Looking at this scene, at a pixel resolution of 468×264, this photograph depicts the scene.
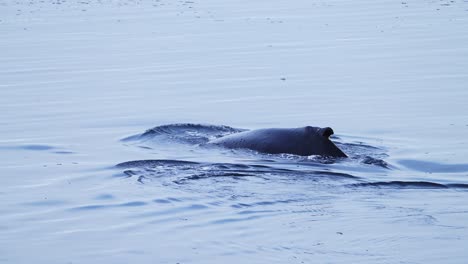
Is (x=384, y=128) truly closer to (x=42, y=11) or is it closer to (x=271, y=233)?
(x=271, y=233)

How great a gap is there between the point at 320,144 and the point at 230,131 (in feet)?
7.27

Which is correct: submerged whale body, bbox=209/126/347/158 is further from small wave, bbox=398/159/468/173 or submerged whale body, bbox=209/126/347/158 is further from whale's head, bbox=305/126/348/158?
small wave, bbox=398/159/468/173

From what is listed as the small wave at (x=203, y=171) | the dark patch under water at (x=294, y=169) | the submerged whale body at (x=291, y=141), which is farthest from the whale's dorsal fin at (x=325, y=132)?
the small wave at (x=203, y=171)

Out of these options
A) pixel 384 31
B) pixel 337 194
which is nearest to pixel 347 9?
pixel 384 31

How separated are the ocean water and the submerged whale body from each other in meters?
0.14

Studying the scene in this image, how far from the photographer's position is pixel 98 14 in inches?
1044

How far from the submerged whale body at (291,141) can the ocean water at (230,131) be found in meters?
0.14

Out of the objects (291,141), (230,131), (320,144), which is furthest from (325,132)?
(230,131)

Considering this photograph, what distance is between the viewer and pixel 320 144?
10.8 m

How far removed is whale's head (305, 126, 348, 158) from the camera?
10789 millimetres

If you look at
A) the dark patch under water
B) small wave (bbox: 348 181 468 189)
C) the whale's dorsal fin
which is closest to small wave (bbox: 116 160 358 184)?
the dark patch under water

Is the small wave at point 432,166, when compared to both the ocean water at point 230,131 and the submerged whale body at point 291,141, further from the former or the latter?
the submerged whale body at point 291,141

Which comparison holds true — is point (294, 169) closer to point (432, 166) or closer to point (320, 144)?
point (320, 144)

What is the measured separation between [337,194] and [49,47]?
12.6 meters
